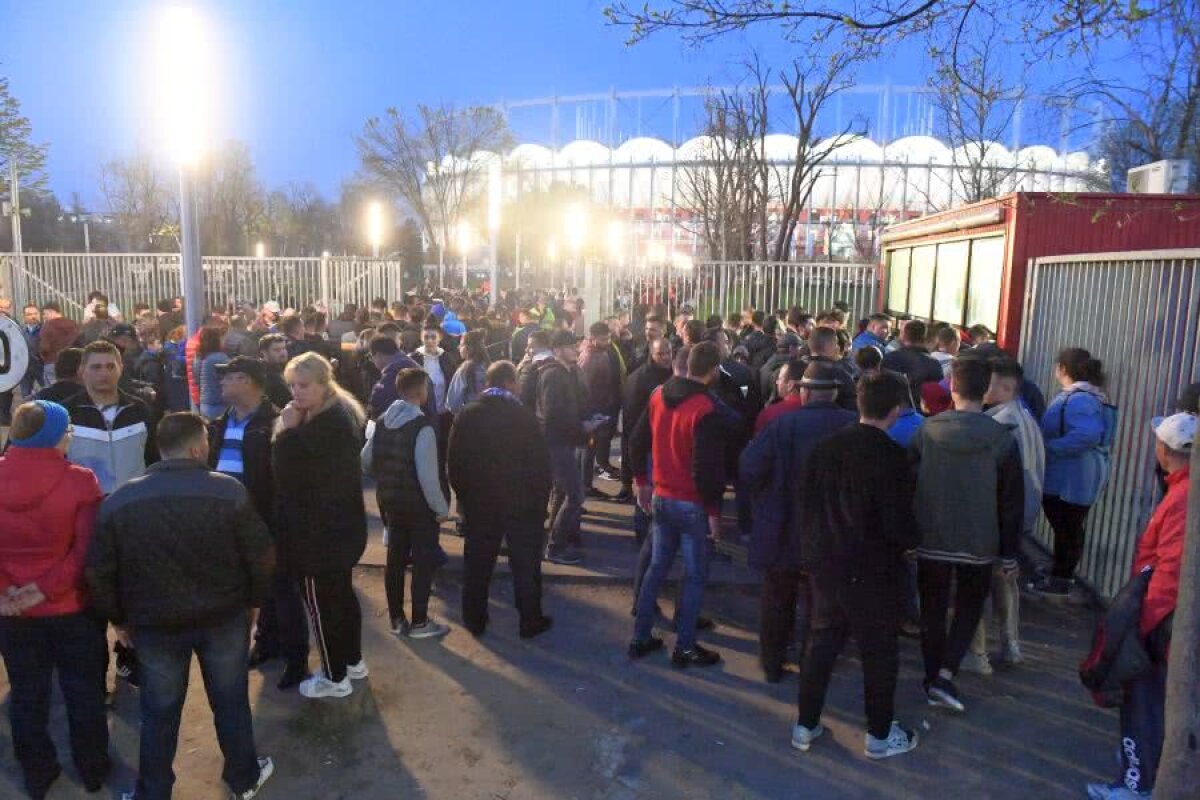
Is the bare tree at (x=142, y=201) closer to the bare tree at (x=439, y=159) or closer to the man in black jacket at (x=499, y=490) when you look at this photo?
the bare tree at (x=439, y=159)

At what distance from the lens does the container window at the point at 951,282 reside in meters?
11.0

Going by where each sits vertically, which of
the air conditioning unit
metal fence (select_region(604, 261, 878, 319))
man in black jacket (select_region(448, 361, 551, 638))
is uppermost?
the air conditioning unit

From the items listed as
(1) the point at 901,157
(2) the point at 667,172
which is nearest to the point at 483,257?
(2) the point at 667,172

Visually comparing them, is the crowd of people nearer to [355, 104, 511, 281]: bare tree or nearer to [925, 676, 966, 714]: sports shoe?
[925, 676, 966, 714]: sports shoe

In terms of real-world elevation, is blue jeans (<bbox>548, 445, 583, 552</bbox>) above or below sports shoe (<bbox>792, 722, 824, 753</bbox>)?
above

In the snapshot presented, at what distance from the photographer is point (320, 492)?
422cm

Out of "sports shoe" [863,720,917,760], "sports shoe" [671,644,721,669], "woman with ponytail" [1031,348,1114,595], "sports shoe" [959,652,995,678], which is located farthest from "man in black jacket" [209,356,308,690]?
"woman with ponytail" [1031,348,1114,595]

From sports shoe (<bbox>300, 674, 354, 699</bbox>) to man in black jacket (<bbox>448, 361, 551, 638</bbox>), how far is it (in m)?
1.21

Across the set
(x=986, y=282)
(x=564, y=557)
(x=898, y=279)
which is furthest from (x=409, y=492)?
(x=898, y=279)

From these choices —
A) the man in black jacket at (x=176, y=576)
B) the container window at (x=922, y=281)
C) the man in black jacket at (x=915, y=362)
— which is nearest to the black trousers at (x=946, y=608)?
the man in black jacket at (x=915, y=362)

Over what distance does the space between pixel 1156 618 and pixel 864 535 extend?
116 centimetres

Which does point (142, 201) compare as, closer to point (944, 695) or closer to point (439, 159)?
point (439, 159)

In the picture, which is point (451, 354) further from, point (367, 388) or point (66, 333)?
point (66, 333)

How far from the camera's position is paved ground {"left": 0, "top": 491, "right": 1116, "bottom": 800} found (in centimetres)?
396
